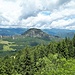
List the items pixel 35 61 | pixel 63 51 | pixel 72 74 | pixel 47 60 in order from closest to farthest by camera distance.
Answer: pixel 72 74, pixel 47 60, pixel 35 61, pixel 63 51

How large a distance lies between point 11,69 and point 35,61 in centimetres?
2392

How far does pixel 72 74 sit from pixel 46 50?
3247 inches

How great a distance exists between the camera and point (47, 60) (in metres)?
114

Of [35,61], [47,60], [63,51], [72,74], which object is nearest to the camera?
[72,74]

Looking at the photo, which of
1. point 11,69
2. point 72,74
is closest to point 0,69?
point 11,69

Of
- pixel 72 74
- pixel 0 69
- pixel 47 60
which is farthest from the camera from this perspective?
pixel 47 60

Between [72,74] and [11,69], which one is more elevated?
[72,74]

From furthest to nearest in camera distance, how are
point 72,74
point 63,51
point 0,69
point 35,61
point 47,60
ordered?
point 63,51 < point 35,61 < point 47,60 < point 0,69 < point 72,74

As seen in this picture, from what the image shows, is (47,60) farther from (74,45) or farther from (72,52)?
(74,45)

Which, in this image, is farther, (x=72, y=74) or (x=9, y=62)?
(x=9, y=62)

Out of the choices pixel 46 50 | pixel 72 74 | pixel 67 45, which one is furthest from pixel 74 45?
pixel 72 74

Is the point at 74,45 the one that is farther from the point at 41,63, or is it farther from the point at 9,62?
the point at 9,62

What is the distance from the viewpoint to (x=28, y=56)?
390 feet

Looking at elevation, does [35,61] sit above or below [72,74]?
below
